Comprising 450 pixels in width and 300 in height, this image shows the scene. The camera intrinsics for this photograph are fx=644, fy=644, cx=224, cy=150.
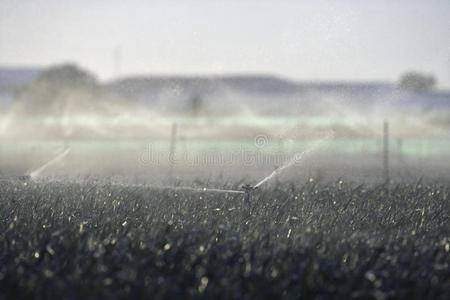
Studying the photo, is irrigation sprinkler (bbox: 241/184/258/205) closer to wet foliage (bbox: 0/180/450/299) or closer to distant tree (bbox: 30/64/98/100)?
wet foliage (bbox: 0/180/450/299)

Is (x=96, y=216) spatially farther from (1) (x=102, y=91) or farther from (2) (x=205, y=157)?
(1) (x=102, y=91)

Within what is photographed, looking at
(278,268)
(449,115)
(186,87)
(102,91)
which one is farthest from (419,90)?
(278,268)

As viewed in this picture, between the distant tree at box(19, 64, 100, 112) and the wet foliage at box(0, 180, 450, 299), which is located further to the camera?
the distant tree at box(19, 64, 100, 112)

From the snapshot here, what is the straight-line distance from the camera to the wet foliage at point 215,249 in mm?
5184

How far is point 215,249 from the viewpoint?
595 centimetres

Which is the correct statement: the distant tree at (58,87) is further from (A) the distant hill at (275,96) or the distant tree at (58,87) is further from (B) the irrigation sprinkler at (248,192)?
(B) the irrigation sprinkler at (248,192)

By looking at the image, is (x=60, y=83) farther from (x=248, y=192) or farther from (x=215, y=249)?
(x=215, y=249)

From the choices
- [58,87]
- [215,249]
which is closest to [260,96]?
[58,87]

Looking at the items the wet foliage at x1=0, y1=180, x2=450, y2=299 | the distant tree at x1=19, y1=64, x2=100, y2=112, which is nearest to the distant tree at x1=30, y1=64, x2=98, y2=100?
the distant tree at x1=19, y1=64, x2=100, y2=112

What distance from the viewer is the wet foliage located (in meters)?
5.18

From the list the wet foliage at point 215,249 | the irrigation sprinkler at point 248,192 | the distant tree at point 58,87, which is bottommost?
the wet foliage at point 215,249

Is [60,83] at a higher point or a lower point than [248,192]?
higher

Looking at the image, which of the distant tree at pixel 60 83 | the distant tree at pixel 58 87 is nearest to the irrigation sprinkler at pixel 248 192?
the distant tree at pixel 58 87

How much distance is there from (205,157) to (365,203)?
41.1ft
